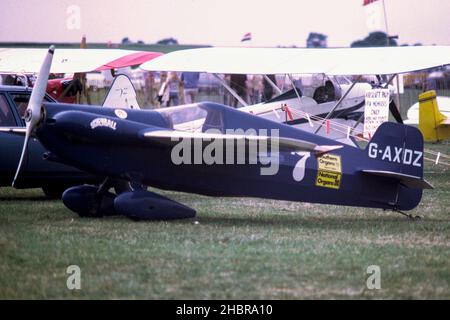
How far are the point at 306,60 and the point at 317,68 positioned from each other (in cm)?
70

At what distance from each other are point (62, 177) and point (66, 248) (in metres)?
3.87

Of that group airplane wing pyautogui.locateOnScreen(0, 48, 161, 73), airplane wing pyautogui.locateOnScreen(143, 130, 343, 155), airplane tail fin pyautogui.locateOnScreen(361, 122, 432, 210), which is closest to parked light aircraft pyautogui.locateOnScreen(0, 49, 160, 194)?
airplane wing pyautogui.locateOnScreen(143, 130, 343, 155)

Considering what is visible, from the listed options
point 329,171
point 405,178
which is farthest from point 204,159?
point 405,178

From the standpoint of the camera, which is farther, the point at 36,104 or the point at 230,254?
the point at 36,104

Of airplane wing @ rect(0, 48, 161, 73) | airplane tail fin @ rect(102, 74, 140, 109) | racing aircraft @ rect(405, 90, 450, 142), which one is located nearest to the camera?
airplane tail fin @ rect(102, 74, 140, 109)

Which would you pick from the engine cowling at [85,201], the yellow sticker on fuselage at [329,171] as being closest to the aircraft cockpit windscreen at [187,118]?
the engine cowling at [85,201]

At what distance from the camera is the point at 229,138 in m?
8.71

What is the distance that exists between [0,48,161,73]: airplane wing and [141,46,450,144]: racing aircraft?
1.81 feet

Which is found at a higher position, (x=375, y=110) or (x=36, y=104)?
(x=36, y=104)

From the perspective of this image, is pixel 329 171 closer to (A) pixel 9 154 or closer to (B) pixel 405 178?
(B) pixel 405 178

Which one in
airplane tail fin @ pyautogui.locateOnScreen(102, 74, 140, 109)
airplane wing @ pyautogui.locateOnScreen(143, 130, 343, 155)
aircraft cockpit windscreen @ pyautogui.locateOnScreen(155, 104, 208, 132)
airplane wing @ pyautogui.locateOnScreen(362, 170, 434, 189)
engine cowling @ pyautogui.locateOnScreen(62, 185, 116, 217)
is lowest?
engine cowling @ pyautogui.locateOnScreen(62, 185, 116, 217)

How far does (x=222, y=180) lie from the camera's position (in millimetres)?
9305

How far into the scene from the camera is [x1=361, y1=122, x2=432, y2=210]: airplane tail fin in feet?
31.4

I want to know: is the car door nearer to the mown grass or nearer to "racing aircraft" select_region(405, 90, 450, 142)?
the mown grass
